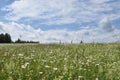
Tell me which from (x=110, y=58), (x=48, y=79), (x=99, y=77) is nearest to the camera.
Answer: (x=48, y=79)

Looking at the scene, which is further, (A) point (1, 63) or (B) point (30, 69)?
(A) point (1, 63)

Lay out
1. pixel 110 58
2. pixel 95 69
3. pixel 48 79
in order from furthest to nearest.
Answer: pixel 110 58 < pixel 95 69 < pixel 48 79

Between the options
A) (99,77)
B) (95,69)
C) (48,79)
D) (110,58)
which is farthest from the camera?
(110,58)

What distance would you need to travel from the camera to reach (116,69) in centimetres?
1101

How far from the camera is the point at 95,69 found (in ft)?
38.3

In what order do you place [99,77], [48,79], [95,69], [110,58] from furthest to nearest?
[110,58] → [95,69] → [99,77] → [48,79]

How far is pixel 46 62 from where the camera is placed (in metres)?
12.2

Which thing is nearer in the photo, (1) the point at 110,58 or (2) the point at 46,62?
(2) the point at 46,62

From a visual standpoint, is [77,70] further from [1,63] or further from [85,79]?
[1,63]

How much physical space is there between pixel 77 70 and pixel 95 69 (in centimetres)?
89

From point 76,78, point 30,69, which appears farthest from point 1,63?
point 76,78

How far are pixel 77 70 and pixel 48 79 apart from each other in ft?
5.56

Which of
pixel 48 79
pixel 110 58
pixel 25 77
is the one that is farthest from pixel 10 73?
pixel 110 58

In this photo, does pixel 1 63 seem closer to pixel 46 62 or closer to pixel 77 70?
pixel 46 62
